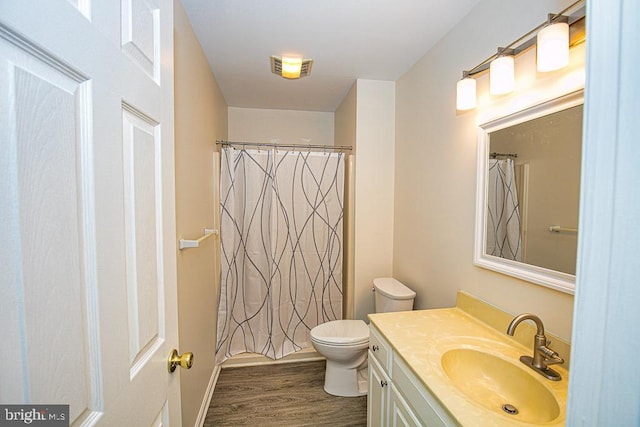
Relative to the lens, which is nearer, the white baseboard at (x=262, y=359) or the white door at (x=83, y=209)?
the white door at (x=83, y=209)

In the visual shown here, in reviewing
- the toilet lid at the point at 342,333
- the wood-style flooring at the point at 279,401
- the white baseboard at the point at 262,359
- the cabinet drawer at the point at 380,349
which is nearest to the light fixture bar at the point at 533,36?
the cabinet drawer at the point at 380,349

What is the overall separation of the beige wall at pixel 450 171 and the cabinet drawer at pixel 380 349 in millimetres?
549

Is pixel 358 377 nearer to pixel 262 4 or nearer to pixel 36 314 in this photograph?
pixel 36 314

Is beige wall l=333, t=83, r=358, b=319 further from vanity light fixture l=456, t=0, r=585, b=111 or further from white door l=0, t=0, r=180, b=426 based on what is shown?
white door l=0, t=0, r=180, b=426

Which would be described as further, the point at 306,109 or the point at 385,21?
the point at 306,109

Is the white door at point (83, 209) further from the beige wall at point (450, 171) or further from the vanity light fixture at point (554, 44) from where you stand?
the beige wall at point (450, 171)

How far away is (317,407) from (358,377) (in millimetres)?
414

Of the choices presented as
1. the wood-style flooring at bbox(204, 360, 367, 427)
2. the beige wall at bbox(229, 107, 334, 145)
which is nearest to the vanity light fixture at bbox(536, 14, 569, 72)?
the wood-style flooring at bbox(204, 360, 367, 427)

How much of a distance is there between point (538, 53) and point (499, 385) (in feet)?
4.12

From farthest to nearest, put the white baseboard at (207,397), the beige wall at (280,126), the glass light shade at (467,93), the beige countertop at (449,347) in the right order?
the beige wall at (280,126), the white baseboard at (207,397), the glass light shade at (467,93), the beige countertop at (449,347)

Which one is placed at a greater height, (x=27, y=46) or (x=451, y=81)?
(x=451, y=81)

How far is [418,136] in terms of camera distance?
1.88m

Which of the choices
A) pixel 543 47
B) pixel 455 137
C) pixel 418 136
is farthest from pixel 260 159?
pixel 543 47

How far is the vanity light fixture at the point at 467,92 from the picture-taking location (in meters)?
1.30
